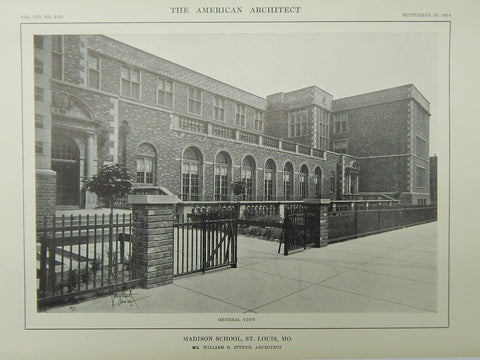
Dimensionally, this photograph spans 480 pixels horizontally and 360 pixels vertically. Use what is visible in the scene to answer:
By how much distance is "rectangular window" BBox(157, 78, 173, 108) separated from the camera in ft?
23.0

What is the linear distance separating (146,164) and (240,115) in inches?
238

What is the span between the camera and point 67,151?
436cm

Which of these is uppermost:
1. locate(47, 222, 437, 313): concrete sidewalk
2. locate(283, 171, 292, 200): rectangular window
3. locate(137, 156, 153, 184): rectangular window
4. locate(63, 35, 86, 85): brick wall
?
locate(63, 35, 86, 85): brick wall

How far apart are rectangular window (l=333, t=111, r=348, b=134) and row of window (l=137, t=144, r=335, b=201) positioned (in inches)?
88.0

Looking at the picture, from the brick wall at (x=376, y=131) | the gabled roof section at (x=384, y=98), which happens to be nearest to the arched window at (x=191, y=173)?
the gabled roof section at (x=384, y=98)

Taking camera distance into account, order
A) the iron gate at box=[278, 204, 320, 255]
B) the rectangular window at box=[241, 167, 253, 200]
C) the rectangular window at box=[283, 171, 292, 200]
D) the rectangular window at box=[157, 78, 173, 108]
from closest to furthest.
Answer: the iron gate at box=[278, 204, 320, 255] < the rectangular window at box=[157, 78, 173, 108] < the rectangular window at box=[241, 167, 253, 200] < the rectangular window at box=[283, 171, 292, 200]

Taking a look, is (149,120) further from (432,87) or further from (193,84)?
(432,87)

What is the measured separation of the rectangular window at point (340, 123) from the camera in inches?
470

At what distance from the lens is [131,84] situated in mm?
6562

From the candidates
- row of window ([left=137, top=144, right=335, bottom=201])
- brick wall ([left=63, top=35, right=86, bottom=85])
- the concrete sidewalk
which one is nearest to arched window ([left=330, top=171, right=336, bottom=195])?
row of window ([left=137, top=144, right=335, bottom=201])

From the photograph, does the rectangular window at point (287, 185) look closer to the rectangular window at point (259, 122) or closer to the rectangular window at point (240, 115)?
→ the rectangular window at point (259, 122)

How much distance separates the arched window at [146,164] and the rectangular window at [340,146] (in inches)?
406

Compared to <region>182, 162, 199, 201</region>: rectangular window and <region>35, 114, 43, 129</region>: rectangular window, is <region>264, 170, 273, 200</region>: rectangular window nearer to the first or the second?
<region>182, 162, 199, 201</region>: rectangular window

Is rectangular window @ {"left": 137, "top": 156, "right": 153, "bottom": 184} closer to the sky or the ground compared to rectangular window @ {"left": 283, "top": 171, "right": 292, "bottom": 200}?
closer to the sky
